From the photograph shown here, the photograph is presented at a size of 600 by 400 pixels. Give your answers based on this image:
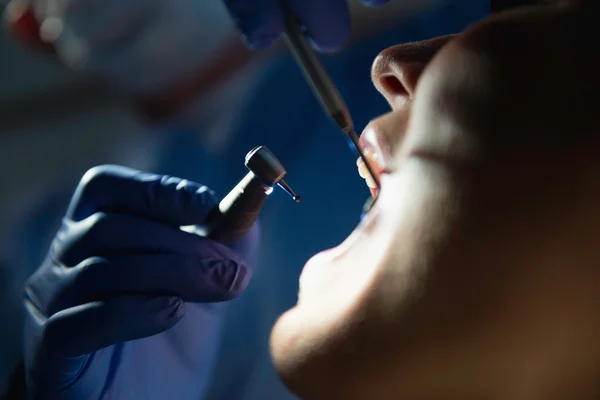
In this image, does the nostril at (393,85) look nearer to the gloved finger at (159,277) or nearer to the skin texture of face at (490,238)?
the skin texture of face at (490,238)

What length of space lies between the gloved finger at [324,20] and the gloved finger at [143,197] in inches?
13.9

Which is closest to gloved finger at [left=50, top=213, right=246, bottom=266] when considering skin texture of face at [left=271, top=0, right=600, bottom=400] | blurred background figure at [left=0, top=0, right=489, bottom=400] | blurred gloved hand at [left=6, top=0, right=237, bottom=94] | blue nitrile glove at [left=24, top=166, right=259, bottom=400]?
blue nitrile glove at [left=24, top=166, right=259, bottom=400]

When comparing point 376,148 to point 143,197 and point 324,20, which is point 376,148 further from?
point 143,197

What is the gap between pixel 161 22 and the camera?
4.93ft

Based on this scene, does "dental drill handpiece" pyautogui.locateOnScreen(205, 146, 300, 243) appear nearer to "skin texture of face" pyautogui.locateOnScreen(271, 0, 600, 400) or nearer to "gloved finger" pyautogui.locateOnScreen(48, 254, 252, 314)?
"gloved finger" pyautogui.locateOnScreen(48, 254, 252, 314)

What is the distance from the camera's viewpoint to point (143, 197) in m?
0.92

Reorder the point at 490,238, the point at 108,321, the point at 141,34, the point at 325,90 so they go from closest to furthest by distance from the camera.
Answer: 1. the point at 490,238
2. the point at 325,90
3. the point at 108,321
4. the point at 141,34

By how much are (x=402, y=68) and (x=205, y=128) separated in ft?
3.30

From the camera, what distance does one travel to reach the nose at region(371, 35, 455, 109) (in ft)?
2.23

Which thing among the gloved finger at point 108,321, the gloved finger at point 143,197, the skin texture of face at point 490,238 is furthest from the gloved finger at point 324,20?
the gloved finger at point 108,321

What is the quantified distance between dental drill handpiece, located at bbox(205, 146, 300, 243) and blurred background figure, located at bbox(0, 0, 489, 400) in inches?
18.5

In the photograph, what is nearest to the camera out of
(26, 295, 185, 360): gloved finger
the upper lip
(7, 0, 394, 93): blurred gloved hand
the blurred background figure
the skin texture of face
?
the skin texture of face

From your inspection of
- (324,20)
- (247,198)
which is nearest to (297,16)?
(324,20)

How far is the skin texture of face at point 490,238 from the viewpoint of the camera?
0.52 meters
